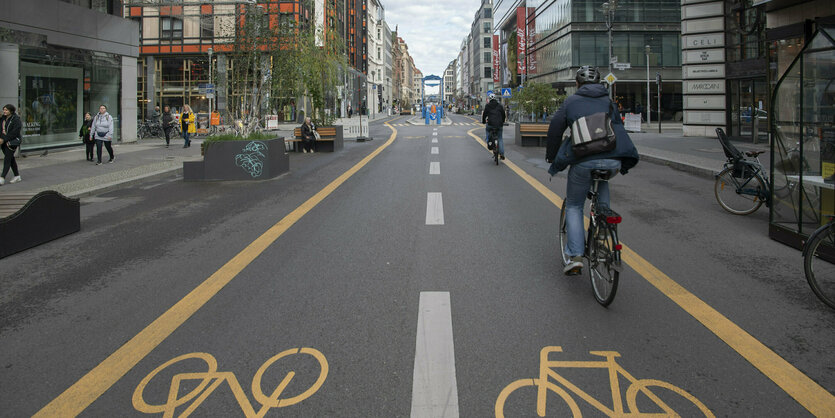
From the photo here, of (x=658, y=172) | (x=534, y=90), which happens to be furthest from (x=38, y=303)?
(x=534, y=90)

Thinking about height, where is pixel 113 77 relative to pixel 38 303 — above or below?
above

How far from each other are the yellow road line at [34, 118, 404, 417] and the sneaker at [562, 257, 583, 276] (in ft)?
9.62

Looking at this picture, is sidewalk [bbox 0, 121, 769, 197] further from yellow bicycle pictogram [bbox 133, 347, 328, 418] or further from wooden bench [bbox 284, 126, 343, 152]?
yellow bicycle pictogram [bbox 133, 347, 328, 418]

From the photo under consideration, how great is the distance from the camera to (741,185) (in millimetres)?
8688

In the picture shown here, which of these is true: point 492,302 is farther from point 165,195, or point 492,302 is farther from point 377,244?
point 165,195

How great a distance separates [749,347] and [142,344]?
3.83 metres

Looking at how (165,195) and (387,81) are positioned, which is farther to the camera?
(387,81)

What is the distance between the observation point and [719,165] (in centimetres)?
1421

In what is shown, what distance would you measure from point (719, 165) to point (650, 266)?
389 inches

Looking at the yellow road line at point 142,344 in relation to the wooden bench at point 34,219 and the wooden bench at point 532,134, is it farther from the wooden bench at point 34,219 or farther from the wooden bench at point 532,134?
the wooden bench at point 532,134

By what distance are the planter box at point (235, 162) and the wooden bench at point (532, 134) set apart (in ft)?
42.3

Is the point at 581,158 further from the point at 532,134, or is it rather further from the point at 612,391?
the point at 532,134

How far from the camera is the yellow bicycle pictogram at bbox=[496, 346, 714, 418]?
2945 mm

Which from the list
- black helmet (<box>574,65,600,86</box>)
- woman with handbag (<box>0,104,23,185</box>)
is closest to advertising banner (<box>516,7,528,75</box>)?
woman with handbag (<box>0,104,23,185</box>)
